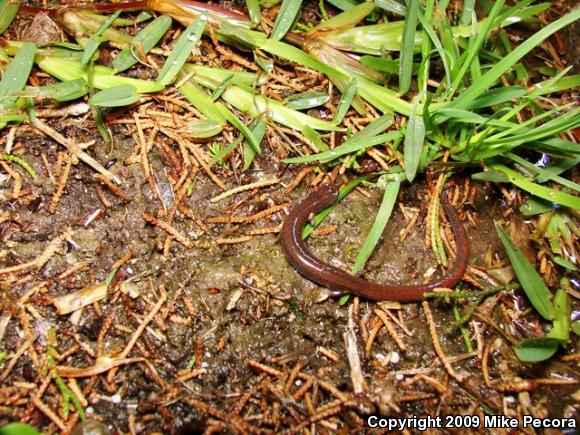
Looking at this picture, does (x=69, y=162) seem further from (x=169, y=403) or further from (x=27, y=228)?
(x=169, y=403)

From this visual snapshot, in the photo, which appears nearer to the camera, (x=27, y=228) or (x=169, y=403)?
Answer: (x=169, y=403)

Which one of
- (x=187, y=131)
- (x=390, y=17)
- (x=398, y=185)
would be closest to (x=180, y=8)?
(x=187, y=131)

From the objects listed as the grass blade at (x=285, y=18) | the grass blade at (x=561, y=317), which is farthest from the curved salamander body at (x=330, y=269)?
the grass blade at (x=285, y=18)

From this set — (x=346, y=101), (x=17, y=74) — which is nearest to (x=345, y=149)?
(x=346, y=101)

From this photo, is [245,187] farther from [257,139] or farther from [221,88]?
[221,88]

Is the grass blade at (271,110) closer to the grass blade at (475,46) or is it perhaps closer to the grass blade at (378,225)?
the grass blade at (378,225)

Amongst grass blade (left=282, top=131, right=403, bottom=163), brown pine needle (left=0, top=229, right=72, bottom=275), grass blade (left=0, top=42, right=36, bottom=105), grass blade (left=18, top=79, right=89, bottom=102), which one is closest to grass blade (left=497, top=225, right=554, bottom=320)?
grass blade (left=282, top=131, right=403, bottom=163)
